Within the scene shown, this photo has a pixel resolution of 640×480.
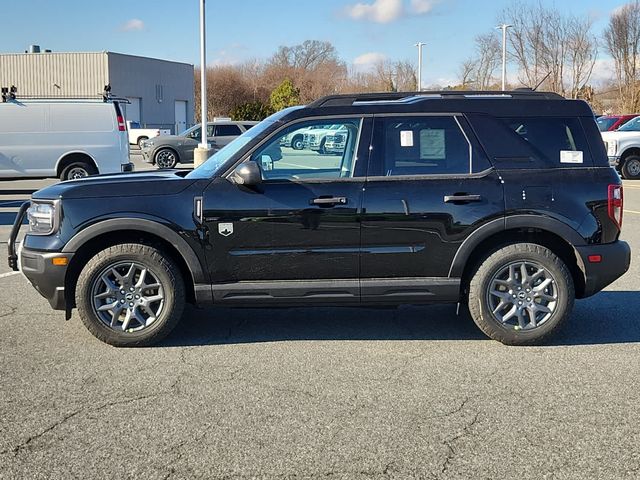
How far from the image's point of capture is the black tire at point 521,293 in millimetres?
5398

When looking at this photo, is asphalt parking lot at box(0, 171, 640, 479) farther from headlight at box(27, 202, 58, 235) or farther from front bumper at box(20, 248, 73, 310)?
headlight at box(27, 202, 58, 235)

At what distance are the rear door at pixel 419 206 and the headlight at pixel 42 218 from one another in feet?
7.53

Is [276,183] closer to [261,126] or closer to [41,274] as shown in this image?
[261,126]

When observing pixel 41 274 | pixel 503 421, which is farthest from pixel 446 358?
pixel 41 274

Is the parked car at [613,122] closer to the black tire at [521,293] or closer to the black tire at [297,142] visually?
the black tire at [521,293]

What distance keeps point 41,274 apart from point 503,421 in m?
3.41

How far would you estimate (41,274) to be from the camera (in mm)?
5270

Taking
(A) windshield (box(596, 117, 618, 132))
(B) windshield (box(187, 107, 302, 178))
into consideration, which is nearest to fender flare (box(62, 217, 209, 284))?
(B) windshield (box(187, 107, 302, 178))

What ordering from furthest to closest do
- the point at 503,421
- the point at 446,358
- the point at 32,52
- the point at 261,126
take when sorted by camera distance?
the point at 32,52 < the point at 261,126 < the point at 446,358 < the point at 503,421

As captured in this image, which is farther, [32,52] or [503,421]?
[32,52]

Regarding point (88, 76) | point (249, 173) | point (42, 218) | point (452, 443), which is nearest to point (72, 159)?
point (42, 218)

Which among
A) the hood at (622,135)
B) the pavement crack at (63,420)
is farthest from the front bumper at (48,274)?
the hood at (622,135)

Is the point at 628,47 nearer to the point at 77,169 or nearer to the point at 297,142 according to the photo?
the point at 77,169

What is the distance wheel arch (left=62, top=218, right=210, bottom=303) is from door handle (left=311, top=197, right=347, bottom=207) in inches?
38.3
